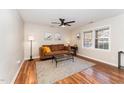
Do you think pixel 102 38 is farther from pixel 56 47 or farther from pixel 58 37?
pixel 58 37

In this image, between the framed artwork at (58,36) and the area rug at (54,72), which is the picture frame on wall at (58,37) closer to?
the framed artwork at (58,36)

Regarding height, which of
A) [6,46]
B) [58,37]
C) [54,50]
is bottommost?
[54,50]

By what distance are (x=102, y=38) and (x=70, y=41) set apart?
321cm

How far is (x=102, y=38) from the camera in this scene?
4883 mm

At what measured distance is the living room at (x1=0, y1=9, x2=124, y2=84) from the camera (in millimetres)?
3225

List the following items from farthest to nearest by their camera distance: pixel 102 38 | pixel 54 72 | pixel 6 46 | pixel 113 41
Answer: pixel 102 38, pixel 113 41, pixel 54 72, pixel 6 46

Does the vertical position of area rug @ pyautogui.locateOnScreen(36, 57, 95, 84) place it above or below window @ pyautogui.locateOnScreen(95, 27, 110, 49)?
below

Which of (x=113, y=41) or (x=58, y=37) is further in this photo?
(x=58, y=37)

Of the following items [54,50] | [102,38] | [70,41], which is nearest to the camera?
[102,38]

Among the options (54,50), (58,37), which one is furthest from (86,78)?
(58,37)

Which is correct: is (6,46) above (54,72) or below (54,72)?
above

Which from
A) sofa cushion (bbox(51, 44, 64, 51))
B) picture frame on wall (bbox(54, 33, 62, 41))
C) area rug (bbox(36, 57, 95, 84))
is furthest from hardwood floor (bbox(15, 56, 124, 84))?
picture frame on wall (bbox(54, 33, 62, 41))

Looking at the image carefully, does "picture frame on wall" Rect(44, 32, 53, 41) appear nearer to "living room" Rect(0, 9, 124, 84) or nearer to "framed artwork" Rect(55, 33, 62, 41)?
"living room" Rect(0, 9, 124, 84)
